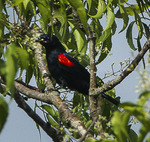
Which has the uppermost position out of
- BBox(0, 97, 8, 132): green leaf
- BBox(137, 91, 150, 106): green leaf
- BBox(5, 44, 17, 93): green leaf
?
BBox(5, 44, 17, 93): green leaf

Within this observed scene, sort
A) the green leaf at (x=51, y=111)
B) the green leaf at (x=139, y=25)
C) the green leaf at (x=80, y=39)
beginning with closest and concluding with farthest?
1. the green leaf at (x=80, y=39)
2. the green leaf at (x=139, y=25)
3. the green leaf at (x=51, y=111)

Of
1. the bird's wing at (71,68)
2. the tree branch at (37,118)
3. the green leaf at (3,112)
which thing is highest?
the bird's wing at (71,68)

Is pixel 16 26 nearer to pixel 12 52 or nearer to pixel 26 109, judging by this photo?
pixel 26 109

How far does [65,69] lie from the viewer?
15.4 ft

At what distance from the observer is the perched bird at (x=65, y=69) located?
457cm

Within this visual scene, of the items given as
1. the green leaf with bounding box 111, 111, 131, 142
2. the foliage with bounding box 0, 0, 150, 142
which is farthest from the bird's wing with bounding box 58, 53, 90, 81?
the green leaf with bounding box 111, 111, 131, 142

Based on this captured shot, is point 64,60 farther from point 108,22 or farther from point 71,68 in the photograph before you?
point 108,22

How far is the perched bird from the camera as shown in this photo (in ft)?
15.0

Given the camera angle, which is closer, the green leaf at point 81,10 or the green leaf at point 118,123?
the green leaf at point 118,123

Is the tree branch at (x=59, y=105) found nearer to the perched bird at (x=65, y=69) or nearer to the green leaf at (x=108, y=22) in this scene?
the green leaf at (x=108, y=22)

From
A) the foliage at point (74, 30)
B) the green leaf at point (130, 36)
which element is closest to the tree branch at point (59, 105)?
the foliage at point (74, 30)

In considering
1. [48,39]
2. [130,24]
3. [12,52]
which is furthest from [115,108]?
[12,52]

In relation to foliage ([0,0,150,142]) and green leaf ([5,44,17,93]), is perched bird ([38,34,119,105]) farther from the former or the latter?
green leaf ([5,44,17,93])

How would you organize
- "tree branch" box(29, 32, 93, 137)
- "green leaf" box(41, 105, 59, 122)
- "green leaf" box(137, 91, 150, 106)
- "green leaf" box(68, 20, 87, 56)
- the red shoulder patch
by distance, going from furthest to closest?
the red shoulder patch → "green leaf" box(41, 105, 59, 122) → "green leaf" box(68, 20, 87, 56) → "tree branch" box(29, 32, 93, 137) → "green leaf" box(137, 91, 150, 106)
